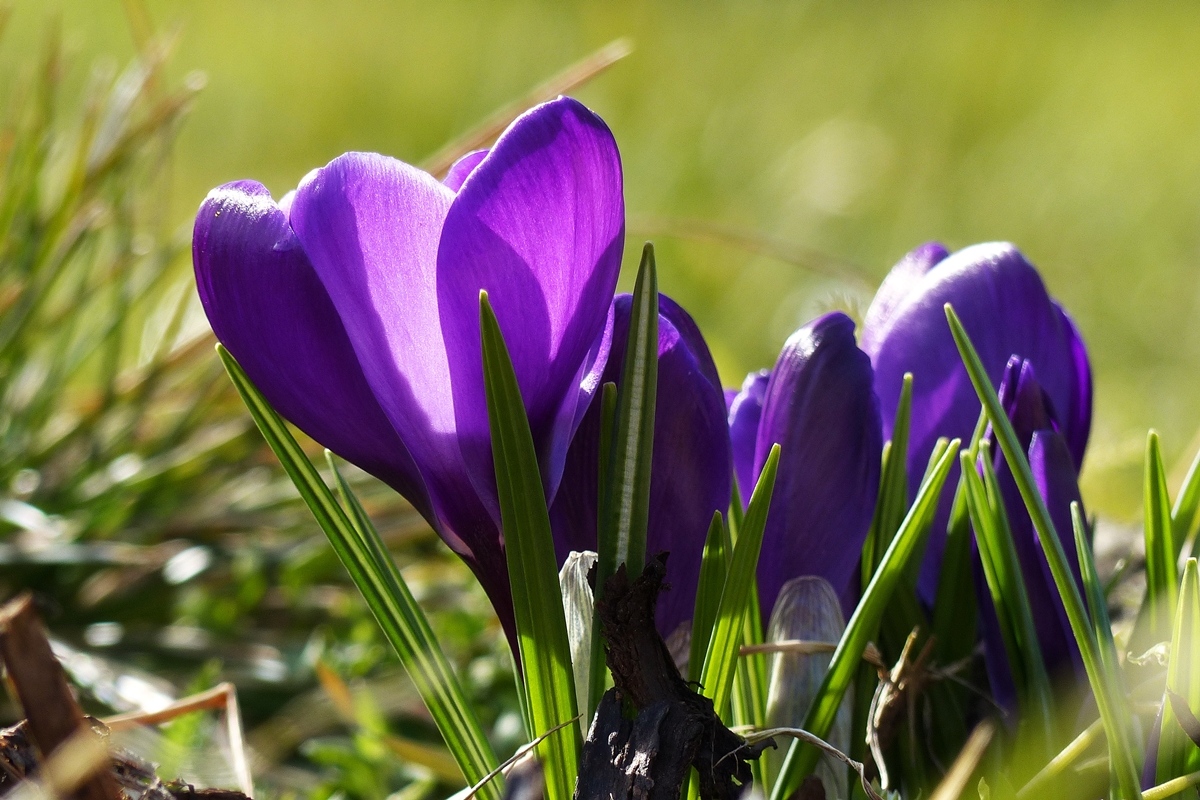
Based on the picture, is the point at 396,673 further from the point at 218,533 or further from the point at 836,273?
the point at 836,273

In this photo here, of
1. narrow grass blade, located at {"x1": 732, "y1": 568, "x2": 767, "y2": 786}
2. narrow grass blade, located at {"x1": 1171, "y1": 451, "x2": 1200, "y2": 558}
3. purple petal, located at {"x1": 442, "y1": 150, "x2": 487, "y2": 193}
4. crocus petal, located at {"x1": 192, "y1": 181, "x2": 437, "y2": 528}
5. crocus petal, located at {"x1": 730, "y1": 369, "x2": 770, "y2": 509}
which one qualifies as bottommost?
narrow grass blade, located at {"x1": 732, "y1": 568, "x2": 767, "y2": 786}

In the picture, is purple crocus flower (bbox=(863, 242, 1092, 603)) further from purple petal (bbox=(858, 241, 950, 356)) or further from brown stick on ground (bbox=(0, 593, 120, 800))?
brown stick on ground (bbox=(0, 593, 120, 800))

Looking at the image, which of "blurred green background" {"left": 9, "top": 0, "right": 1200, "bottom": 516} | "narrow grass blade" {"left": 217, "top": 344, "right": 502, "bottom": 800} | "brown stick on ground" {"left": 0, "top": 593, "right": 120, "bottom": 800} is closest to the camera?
"brown stick on ground" {"left": 0, "top": 593, "right": 120, "bottom": 800}

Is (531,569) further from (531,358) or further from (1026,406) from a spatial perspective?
(1026,406)

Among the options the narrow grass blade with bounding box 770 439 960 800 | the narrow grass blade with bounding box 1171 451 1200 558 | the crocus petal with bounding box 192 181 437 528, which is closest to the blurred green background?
the narrow grass blade with bounding box 1171 451 1200 558

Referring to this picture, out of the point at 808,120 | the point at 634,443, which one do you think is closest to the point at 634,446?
the point at 634,443

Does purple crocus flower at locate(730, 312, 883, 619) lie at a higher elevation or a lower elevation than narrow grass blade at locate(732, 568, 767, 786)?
higher
